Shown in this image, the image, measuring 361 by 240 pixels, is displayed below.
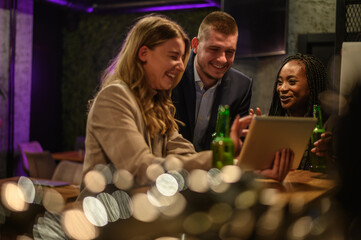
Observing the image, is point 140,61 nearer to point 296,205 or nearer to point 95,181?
point 95,181

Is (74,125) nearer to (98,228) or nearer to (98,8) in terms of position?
(98,8)

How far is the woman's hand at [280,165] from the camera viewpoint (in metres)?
1.77

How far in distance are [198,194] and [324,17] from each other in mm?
3475

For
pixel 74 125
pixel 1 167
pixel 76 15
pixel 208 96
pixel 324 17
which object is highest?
pixel 76 15

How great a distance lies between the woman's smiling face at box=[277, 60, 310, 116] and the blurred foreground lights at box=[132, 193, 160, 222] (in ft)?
4.86

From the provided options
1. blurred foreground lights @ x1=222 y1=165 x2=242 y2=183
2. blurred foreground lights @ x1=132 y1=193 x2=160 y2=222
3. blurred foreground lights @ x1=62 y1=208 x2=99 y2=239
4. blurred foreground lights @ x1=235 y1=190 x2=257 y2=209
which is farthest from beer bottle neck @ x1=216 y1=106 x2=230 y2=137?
blurred foreground lights @ x1=62 y1=208 x2=99 y2=239

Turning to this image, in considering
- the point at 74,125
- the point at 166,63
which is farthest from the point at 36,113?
the point at 166,63

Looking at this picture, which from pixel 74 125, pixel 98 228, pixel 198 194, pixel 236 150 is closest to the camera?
pixel 98 228

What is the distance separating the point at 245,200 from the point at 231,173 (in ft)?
0.48

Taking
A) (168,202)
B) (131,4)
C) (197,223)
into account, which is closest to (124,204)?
(168,202)

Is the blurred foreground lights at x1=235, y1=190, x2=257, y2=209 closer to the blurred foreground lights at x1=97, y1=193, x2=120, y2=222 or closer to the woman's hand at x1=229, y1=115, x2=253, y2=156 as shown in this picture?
the woman's hand at x1=229, y1=115, x2=253, y2=156

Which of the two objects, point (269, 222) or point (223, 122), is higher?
point (223, 122)

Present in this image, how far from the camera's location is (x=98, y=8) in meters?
7.93

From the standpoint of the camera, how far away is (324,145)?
82.0 inches
